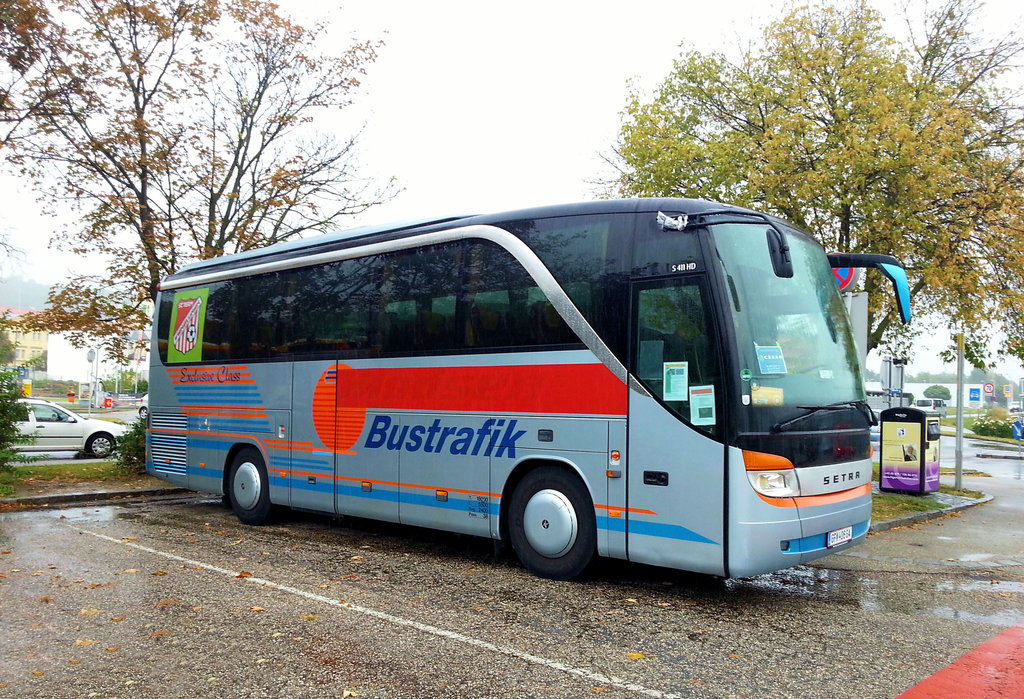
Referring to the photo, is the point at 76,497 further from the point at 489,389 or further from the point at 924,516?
the point at 924,516

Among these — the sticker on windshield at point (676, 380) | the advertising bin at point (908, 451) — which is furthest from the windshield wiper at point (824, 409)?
the advertising bin at point (908, 451)

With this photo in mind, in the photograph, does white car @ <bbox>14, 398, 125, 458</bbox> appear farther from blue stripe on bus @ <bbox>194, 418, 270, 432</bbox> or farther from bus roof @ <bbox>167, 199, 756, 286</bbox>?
blue stripe on bus @ <bbox>194, 418, 270, 432</bbox>

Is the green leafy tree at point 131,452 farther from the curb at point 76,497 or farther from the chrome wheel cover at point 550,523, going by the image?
the chrome wheel cover at point 550,523

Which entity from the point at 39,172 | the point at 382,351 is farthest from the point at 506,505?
the point at 39,172

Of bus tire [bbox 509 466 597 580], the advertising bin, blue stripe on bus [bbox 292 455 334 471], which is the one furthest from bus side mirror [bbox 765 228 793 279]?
the advertising bin

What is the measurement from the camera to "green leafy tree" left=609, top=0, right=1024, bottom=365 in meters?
14.3

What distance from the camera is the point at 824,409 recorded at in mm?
7148

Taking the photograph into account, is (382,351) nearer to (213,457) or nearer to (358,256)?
(358,256)

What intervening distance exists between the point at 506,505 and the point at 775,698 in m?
3.83

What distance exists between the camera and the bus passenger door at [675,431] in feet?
22.4

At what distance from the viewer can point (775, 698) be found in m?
4.92

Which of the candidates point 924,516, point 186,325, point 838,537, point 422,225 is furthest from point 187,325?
point 924,516

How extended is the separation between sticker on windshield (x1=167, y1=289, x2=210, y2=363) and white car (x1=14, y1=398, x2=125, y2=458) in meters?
9.92

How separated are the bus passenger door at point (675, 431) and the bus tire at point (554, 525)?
558 millimetres
